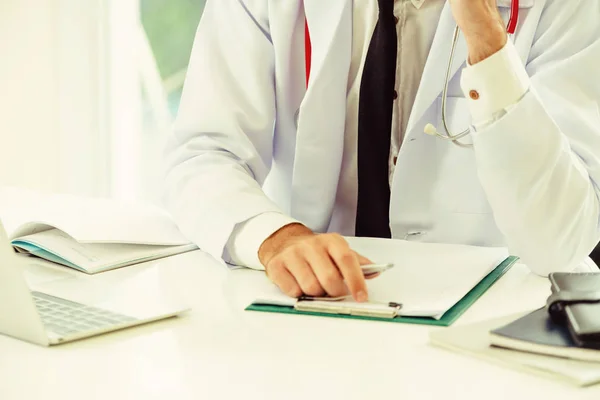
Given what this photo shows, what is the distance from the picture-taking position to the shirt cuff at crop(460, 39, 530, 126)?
1.06 metres

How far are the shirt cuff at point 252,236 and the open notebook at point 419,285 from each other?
11 cm

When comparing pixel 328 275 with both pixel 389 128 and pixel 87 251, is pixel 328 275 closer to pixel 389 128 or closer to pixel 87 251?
pixel 87 251

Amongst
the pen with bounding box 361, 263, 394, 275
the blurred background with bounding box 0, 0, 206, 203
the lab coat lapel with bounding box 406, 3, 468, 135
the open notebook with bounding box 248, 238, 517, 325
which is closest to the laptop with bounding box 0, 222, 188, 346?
the open notebook with bounding box 248, 238, 517, 325

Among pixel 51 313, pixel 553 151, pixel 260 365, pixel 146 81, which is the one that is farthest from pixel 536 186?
pixel 146 81

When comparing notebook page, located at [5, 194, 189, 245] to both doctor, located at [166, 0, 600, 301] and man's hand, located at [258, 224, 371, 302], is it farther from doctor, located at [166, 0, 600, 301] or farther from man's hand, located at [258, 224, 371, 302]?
man's hand, located at [258, 224, 371, 302]

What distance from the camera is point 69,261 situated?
1.08m

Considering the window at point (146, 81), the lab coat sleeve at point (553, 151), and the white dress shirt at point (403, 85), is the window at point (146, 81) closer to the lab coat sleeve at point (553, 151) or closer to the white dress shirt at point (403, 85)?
the white dress shirt at point (403, 85)

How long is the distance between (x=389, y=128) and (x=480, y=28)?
0.33m

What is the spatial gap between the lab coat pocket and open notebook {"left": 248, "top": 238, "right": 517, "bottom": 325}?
20 cm

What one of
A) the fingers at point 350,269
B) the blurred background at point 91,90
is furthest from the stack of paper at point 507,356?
the blurred background at point 91,90

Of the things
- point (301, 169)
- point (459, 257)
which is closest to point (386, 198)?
point (301, 169)

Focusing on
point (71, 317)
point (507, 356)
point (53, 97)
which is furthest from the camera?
point (53, 97)

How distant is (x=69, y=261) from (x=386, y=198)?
0.58 meters

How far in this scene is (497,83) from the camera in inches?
41.9
